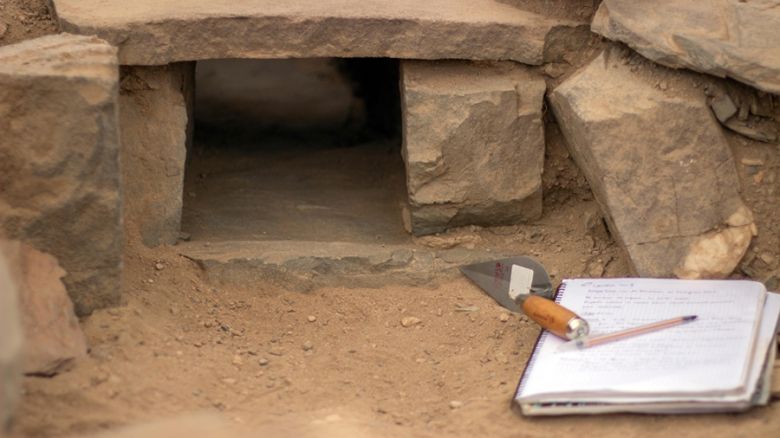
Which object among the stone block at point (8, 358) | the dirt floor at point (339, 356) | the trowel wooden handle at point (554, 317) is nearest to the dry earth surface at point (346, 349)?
the dirt floor at point (339, 356)

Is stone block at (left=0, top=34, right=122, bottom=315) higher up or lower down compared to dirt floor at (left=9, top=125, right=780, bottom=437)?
higher up

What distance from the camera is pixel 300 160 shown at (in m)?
3.63

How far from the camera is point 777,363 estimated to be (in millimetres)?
2436

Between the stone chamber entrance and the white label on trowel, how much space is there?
1.17ft

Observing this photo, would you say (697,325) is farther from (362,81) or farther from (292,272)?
(362,81)

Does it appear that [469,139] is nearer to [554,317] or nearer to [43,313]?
[554,317]

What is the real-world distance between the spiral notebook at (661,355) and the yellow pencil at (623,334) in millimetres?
15

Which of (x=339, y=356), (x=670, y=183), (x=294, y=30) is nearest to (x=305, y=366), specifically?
(x=339, y=356)

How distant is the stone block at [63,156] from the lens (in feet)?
7.73

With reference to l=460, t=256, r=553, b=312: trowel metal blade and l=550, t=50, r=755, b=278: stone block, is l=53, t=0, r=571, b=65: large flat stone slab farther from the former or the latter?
l=460, t=256, r=553, b=312: trowel metal blade

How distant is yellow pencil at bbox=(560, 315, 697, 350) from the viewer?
8.09ft

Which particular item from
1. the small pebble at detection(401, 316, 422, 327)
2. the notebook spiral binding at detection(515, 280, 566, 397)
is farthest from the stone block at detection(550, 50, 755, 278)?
the small pebble at detection(401, 316, 422, 327)

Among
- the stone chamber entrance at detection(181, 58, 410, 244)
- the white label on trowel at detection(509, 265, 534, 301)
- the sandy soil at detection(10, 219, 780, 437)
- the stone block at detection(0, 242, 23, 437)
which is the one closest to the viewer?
the stone block at detection(0, 242, 23, 437)

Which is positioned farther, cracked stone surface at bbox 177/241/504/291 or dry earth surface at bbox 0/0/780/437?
cracked stone surface at bbox 177/241/504/291
